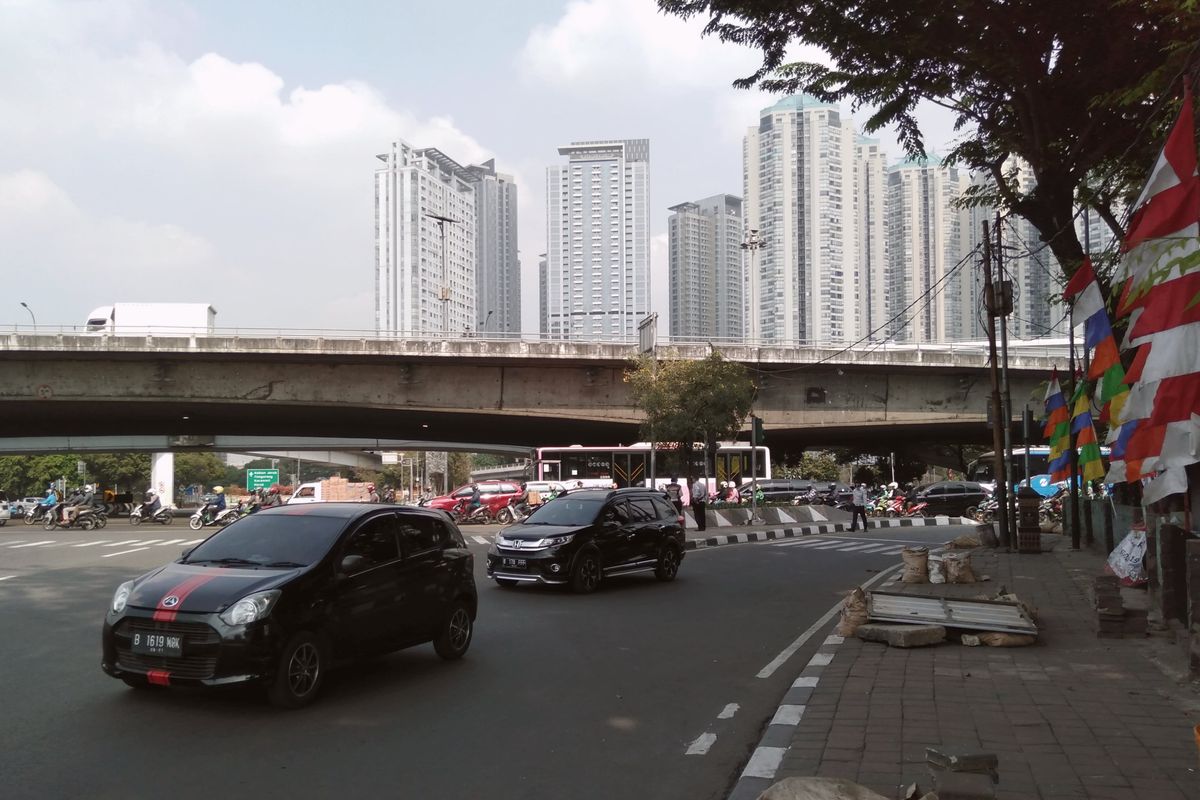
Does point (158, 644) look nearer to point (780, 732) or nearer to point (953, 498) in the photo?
point (780, 732)

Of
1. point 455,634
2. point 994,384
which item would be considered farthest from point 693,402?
point 455,634

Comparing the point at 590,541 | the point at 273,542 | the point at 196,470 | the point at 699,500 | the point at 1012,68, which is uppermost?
the point at 1012,68

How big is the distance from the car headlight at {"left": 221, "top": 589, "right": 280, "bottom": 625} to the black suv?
7141 millimetres

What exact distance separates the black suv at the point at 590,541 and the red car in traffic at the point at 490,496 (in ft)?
68.5

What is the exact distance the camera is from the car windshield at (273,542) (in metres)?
7.12

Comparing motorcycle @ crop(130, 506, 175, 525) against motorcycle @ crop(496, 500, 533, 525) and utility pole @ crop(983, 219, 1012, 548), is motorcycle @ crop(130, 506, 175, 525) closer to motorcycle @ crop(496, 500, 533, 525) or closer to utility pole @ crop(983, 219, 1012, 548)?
motorcycle @ crop(496, 500, 533, 525)

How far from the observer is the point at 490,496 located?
37.0 metres

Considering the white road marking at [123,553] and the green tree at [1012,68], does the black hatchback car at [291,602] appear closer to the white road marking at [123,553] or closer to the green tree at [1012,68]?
the green tree at [1012,68]

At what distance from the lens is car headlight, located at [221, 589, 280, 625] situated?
6262 mm

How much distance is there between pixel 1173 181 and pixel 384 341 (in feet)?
97.5

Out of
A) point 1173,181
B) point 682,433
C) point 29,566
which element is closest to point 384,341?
point 682,433

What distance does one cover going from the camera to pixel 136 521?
128 feet

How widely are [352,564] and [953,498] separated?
38414 mm

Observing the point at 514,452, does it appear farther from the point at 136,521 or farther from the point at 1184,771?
the point at 1184,771
